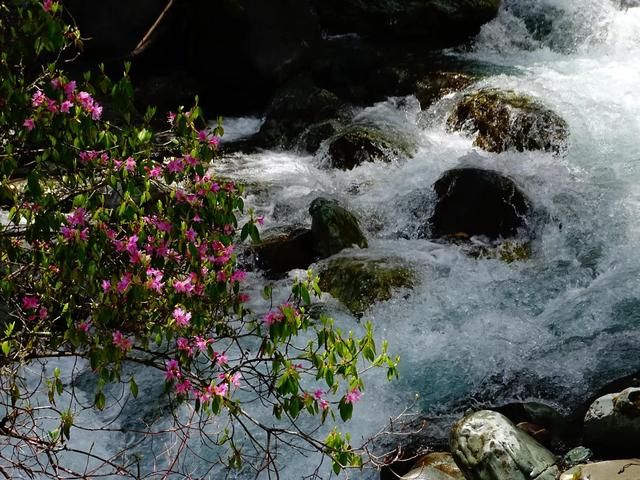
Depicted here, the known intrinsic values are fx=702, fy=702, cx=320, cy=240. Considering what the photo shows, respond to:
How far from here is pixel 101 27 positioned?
9992mm

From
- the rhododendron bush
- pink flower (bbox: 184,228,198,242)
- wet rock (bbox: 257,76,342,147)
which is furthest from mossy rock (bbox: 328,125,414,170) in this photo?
pink flower (bbox: 184,228,198,242)

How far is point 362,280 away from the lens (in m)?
6.01

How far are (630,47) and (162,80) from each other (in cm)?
688

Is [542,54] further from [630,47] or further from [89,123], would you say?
[89,123]

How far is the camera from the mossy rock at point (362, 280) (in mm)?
5879

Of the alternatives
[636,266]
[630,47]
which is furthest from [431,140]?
[630,47]

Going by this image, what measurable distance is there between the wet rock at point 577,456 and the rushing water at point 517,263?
597mm

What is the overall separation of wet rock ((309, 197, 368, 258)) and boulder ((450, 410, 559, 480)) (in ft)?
8.53

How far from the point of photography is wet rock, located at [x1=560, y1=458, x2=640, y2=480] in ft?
12.3

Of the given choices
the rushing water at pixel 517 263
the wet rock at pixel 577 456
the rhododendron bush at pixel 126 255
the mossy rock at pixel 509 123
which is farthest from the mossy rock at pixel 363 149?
the rhododendron bush at pixel 126 255

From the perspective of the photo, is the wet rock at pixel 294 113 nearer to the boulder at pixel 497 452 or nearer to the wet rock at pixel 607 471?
the boulder at pixel 497 452

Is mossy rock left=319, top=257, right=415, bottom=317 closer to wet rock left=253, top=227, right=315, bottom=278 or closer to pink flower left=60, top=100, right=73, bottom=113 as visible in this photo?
wet rock left=253, top=227, right=315, bottom=278

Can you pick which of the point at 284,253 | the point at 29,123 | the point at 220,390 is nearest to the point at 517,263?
the point at 284,253

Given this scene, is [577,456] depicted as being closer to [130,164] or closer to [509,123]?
[130,164]
